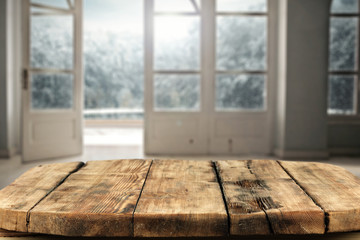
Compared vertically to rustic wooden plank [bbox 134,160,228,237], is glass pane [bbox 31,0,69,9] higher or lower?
higher

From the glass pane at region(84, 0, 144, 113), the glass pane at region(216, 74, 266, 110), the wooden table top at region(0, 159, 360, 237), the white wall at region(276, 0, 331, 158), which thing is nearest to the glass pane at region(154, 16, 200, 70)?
the glass pane at region(216, 74, 266, 110)

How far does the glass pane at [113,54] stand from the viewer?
37.7ft

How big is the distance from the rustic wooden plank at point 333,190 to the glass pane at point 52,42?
390 cm

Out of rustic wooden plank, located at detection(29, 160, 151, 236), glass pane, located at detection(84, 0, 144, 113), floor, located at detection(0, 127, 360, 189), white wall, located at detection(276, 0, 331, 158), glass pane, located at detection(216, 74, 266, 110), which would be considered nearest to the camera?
rustic wooden plank, located at detection(29, 160, 151, 236)

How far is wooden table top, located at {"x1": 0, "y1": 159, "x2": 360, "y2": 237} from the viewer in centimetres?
98

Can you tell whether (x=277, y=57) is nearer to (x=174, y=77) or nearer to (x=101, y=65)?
(x=174, y=77)

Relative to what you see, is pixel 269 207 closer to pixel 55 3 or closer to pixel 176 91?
pixel 176 91

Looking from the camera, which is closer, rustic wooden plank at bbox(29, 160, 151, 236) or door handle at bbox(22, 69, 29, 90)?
rustic wooden plank at bbox(29, 160, 151, 236)

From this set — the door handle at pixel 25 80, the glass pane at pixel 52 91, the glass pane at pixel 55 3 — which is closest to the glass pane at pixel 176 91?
the glass pane at pixel 52 91

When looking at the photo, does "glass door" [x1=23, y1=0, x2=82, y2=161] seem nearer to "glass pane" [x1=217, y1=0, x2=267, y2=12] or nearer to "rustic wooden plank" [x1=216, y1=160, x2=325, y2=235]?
"glass pane" [x1=217, y1=0, x2=267, y2=12]

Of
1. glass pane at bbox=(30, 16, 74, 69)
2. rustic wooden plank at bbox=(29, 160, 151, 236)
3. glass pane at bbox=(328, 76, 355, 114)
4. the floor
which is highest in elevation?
glass pane at bbox=(30, 16, 74, 69)

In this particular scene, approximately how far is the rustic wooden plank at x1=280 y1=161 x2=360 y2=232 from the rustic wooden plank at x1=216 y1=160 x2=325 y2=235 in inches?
1.3

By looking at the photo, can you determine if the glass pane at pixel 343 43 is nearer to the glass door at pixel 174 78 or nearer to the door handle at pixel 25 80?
the glass door at pixel 174 78

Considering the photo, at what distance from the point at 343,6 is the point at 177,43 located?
2148 millimetres
